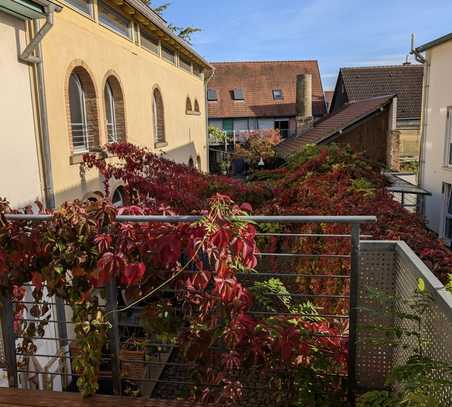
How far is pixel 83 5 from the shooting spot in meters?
7.84

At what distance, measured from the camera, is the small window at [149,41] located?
37.5 ft

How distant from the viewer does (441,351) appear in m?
1.99

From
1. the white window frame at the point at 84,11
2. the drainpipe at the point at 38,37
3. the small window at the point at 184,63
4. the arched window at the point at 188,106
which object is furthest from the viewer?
the arched window at the point at 188,106

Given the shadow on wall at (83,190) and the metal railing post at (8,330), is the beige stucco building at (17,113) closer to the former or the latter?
the shadow on wall at (83,190)

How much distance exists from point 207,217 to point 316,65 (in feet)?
122

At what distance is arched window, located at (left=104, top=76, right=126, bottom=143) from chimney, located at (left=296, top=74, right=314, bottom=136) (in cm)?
2396

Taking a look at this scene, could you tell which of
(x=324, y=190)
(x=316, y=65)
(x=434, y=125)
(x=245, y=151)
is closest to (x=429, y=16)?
(x=434, y=125)

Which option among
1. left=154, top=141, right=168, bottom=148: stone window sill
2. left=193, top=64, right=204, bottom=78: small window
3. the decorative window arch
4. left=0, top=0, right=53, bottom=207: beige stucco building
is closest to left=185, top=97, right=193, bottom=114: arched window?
left=193, top=64, right=204, bottom=78: small window

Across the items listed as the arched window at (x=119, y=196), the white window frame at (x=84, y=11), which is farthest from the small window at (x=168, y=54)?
the arched window at (x=119, y=196)

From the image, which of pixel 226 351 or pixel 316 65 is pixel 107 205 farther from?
pixel 316 65

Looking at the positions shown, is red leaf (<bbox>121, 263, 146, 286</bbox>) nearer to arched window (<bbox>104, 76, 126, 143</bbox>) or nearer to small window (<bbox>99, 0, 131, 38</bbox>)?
arched window (<bbox>104, 76, 126, 143</bbox>)

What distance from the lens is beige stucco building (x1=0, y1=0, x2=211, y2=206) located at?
6129 millimetres

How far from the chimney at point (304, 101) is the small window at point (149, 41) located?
20.7 metres

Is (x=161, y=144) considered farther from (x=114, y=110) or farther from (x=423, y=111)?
(x=423, y=111)
